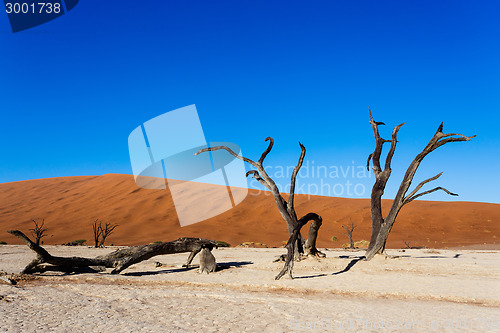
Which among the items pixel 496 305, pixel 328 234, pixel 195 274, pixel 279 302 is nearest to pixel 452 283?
pixel 496 305

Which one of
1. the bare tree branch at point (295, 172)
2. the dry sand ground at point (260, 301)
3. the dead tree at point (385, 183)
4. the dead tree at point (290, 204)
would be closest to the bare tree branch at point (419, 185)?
the dead tree at point (385, 183)

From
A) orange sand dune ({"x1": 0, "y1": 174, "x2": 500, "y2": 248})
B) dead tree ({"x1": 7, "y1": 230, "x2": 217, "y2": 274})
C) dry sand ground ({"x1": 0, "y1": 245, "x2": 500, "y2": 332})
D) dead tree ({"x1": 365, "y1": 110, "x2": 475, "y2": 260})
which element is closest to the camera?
dry sand ground ({"x1": 0, "y1": 245, "x2": 500, "y2": 332})

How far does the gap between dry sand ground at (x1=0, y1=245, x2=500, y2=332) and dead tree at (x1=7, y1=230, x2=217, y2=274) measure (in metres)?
0.37

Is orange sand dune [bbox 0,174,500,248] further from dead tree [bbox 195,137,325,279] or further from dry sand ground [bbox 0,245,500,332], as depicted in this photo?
dry sand ground [bbox 0,245,500,332]

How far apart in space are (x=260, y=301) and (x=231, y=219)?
34.3m

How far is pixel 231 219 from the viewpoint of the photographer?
134 ft

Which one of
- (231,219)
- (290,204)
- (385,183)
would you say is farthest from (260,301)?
(231,219)

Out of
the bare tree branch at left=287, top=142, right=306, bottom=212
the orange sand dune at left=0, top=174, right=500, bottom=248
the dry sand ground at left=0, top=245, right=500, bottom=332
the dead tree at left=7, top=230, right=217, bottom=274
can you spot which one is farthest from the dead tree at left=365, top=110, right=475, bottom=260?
the orange sand dune at left=0, top=174, right=500, bottom=248

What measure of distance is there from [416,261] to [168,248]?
816 cm

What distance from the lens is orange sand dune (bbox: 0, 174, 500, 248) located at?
1270 inches

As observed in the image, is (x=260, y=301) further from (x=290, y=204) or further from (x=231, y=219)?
(x=231, y=219)

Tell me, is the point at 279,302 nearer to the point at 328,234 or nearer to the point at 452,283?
the point at 452,283

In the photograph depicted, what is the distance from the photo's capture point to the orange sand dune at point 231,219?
32.2 m

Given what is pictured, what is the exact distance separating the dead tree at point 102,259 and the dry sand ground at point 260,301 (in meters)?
0.37
